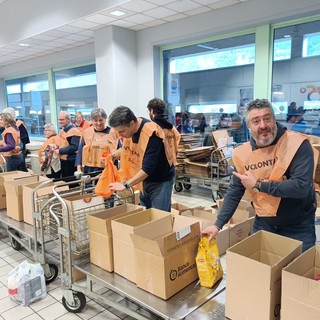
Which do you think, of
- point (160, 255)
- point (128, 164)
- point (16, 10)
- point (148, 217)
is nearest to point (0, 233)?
point (128, 164)

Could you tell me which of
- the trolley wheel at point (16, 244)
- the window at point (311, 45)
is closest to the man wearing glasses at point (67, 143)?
the trolley wheel at point (16, 244)

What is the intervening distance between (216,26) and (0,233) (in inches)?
168

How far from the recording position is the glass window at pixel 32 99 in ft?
29.2

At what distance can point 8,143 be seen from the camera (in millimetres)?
4254

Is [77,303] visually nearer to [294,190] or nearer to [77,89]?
[294,190]

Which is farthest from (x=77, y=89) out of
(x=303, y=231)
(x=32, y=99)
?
(x=303, y=231)

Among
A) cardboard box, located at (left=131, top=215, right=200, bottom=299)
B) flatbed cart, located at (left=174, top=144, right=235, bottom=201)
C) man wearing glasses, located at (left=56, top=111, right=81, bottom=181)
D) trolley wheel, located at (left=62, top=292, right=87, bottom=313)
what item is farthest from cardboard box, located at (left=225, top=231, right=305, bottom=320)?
flatbed cart, located at (left=174, top=144, right=235, bottom=201)

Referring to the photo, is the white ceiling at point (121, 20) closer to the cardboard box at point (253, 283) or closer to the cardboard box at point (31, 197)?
the cardboard box at point (31, 197)

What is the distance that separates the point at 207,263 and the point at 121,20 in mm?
4753

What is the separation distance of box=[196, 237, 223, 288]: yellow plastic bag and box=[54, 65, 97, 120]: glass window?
→ 634 cm

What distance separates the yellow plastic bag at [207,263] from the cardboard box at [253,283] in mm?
252

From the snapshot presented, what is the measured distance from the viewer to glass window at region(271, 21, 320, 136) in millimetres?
4418

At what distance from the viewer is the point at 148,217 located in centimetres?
198

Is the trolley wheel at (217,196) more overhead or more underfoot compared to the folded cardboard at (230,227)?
more underfoot
